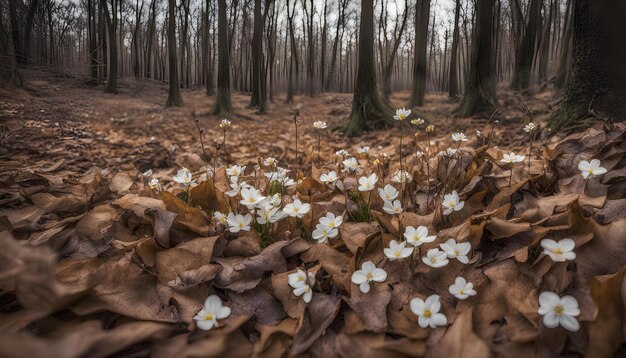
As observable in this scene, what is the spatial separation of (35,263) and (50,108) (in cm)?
675

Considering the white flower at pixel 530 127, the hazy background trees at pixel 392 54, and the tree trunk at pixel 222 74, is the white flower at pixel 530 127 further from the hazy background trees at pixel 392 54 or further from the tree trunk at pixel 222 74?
the tree trunk at pixel 222 74

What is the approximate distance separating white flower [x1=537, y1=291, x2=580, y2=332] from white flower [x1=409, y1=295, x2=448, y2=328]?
0.23 meters

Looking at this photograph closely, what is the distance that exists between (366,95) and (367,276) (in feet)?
17.7

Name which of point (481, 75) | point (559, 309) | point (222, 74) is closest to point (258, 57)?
point (222, 74)

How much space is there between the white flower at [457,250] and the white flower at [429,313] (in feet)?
0.54

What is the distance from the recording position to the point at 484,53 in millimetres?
5883

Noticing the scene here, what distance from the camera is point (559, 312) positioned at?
79cm

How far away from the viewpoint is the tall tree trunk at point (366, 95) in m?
5.82

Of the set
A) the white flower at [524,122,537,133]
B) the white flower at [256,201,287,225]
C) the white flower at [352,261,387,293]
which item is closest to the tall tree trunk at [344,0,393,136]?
the white flower at [524,122,537,133]

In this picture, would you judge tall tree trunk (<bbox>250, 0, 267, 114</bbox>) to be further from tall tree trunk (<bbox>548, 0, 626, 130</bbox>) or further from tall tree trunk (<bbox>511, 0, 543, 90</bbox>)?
tall tree trunk (<bbox>548, 0, 626, 130</bbox>)

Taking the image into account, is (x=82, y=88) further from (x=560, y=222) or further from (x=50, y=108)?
(x=560, y=222)

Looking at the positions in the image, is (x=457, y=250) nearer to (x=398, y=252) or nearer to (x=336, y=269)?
(x=398, y=252)

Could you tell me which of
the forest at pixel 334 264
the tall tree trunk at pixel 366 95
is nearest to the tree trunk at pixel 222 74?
the tall tree trunk at pixel 366 95

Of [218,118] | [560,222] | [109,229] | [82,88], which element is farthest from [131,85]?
[560,222]
